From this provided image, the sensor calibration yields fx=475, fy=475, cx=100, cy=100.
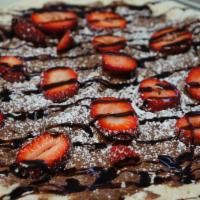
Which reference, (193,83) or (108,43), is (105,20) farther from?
(193,83)

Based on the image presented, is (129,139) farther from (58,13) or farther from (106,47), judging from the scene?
(58,13)

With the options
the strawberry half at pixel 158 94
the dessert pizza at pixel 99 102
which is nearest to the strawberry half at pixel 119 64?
the dessert pizza at pixel 99 102

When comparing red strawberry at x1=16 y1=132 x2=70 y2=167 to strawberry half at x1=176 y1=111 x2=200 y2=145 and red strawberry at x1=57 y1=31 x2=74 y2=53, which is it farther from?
red strawberry at x1=57 y1=31 x2=74 y2=53

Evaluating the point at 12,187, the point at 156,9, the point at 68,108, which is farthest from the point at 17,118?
the point at 156,9

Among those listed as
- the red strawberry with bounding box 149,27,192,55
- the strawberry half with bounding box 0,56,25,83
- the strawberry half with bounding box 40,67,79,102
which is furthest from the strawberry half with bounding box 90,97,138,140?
the red strawberry with bounding box 149,27,192,55

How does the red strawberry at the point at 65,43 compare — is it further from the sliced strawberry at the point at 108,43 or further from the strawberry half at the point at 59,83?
the strawberry half at the point at 59,83
